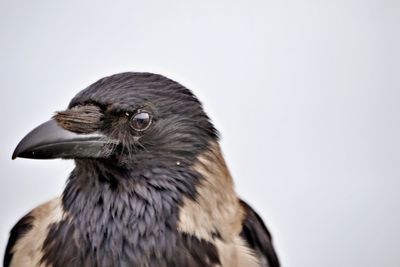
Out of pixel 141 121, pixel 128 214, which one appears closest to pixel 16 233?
pixel 128 214

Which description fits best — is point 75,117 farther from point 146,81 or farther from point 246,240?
point 246,240

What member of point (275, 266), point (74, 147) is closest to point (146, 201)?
point (74, 147)

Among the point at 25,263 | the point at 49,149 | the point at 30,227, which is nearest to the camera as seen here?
the point at 49,149

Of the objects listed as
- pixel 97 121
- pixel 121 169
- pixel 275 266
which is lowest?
pixel 275 266

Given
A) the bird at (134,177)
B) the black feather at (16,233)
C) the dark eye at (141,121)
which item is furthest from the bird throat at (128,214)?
the black feather at (16,233)

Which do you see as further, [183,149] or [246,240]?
[246,240]

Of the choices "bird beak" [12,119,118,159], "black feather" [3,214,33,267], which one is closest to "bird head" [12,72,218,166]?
"bird beak" [12,119,118,159]

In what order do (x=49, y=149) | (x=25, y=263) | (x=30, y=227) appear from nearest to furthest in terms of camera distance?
(x=49, y=149), (x=25, y=263), (x=30, y=227)
